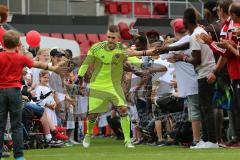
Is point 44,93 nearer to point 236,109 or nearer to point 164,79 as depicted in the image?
point 164,79

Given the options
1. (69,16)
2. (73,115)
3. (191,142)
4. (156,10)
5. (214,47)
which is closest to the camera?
(214,47)

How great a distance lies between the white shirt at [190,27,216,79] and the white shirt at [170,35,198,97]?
1.44 ft

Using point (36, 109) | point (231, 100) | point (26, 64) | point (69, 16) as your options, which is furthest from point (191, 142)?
point (69, 16)

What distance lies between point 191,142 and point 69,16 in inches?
791

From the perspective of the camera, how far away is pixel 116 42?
16.2 m

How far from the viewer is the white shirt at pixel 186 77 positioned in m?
14.9

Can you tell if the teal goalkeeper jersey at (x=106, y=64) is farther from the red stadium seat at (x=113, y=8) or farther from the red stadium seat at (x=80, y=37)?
the red stadium seat at (x=113, y=8)

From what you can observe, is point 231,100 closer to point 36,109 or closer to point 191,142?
point 191,142

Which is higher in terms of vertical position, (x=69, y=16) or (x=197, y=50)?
(x=69, y=16)

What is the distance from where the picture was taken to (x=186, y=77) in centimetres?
1522

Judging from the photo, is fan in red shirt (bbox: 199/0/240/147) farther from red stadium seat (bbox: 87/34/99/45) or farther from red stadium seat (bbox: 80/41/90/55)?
red stadium seat (bbox: 87/34/99/45)

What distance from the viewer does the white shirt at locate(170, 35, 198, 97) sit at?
14930mm

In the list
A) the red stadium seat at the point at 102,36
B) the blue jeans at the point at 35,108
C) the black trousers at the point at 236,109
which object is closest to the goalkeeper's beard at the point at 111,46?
the blue jeans at the point at 35,108

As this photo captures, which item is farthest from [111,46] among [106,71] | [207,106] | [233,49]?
[233,49]
